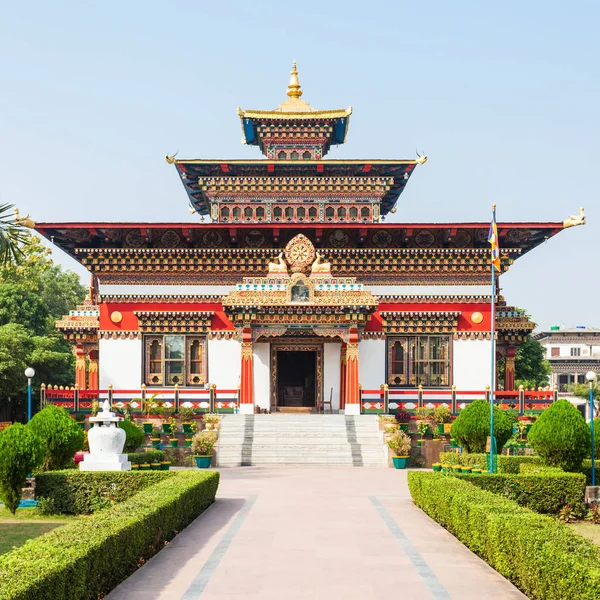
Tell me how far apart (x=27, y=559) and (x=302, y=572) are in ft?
13.4

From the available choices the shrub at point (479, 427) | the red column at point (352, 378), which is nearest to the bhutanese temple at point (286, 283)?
the red column at point (352, 378)

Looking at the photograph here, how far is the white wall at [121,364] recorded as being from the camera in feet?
115

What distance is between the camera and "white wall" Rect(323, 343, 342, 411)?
34.7 m

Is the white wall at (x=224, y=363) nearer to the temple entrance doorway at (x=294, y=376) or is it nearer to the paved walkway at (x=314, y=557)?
the temple entrance doorway at (x=294, y=376)

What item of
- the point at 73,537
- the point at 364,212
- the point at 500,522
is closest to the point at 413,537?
the point at 500,522

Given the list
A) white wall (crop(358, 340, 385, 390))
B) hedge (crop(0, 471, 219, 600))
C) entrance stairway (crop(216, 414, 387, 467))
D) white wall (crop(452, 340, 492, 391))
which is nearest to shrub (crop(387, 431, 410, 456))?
entrance stairway (crop(216, 414, 387, 467))

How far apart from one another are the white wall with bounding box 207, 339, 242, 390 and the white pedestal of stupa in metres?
14.5

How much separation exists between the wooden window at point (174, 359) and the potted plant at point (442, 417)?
940 centimetres

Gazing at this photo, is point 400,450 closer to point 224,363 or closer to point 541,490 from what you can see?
point 224,363

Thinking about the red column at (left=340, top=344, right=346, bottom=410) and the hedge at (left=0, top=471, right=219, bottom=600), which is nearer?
the hedge at (left=0, top=471, right=219, bottom=600)

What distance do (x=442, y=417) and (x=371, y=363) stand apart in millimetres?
4816

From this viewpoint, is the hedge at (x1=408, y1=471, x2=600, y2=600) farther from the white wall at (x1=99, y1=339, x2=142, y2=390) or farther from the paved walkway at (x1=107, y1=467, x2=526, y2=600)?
the white wall at (x1=99, y1=339, x2=142, y2=390)

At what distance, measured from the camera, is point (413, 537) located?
581 inches

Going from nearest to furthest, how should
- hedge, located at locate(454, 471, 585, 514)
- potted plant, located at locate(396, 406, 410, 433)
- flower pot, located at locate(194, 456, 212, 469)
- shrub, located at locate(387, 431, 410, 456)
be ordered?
hedge, located at locate(454, 471, 585, 514) → flower pot, located at locate(194, 456, 212, 469) → shrub, located at locate(387, 431, 410, 456) → potted plant, located at locate(396, 406, 410, 433)
